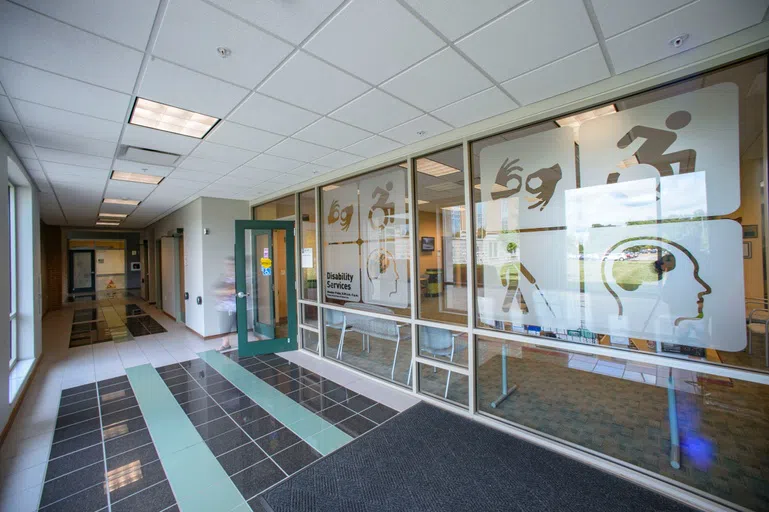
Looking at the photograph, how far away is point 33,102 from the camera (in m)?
2.44

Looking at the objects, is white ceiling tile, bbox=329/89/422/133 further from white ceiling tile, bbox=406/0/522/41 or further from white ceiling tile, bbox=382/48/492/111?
white ceiling tile, bbox=406/0/522/41

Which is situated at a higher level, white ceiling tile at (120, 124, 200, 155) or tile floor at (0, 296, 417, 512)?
white ceiling tile at (120, 124, 200, 155)

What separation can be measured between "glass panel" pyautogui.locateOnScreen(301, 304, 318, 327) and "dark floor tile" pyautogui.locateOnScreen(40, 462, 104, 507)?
9.90 ft

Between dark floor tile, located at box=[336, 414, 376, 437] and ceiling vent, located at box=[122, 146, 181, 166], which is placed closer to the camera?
dark floor tile, located at box=[336, 414, 376, 437]

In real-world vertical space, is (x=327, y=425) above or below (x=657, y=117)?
below

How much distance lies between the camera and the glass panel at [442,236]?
3264 mm

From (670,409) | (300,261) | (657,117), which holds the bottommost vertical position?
(670,409)

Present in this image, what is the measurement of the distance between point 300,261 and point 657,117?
4.86 m

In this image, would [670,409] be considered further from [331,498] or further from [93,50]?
[93,50]

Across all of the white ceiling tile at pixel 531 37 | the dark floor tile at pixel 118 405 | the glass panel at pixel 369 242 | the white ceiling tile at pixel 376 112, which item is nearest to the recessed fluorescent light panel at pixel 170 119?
the white ceiling tile at pixel 376 112

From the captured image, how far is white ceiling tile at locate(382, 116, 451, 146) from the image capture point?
3.00 metres

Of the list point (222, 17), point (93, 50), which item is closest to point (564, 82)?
point (222, 17)

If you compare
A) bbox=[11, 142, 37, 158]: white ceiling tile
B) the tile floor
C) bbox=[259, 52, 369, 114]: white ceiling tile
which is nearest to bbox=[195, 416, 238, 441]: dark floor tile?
the tile floor

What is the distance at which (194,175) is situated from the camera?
15.4ft
